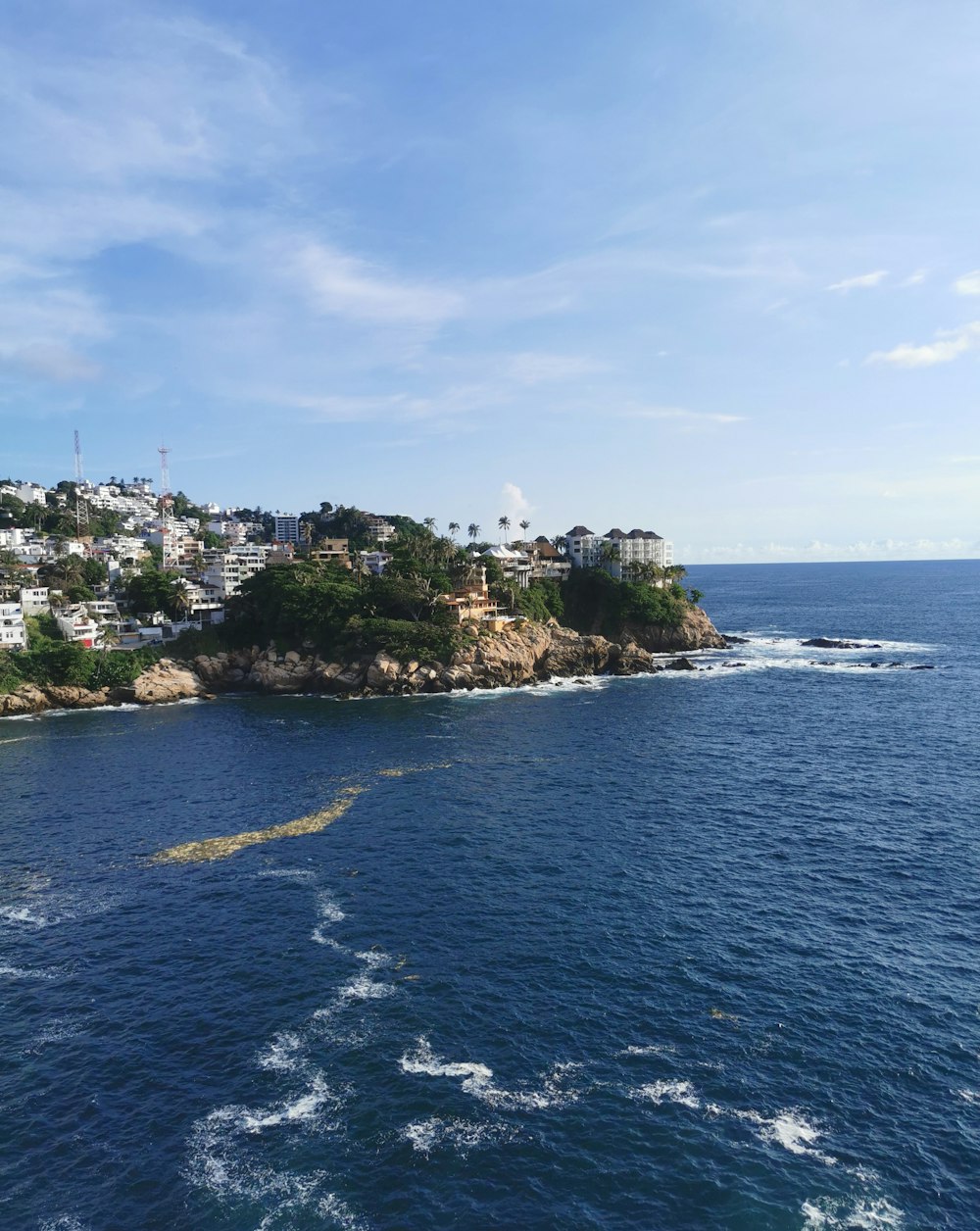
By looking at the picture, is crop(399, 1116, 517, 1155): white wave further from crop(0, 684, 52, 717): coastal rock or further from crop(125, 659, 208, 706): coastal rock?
crop(0, 684, 52, 717): coastal rock

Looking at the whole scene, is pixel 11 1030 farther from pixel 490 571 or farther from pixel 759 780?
pixel 490 571

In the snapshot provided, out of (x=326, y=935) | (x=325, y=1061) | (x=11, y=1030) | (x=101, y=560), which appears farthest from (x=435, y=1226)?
(x=101, y=560)

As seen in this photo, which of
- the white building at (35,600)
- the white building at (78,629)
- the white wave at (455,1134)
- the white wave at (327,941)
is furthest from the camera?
the white building at (35,600)

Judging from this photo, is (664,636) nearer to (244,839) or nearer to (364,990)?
(244,839)

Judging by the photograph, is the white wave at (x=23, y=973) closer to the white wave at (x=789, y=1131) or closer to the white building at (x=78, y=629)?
the white wave at (x=789, y=1131)

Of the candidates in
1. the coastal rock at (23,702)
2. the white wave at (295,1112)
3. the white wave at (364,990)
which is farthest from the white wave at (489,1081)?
the coastal rock at (23,702)
